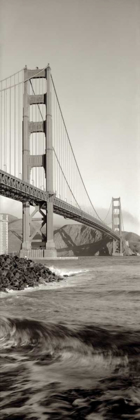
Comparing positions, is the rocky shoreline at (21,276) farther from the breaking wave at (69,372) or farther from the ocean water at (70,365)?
the breaking wave at (69,372)

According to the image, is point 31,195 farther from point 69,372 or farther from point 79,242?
point 79,242

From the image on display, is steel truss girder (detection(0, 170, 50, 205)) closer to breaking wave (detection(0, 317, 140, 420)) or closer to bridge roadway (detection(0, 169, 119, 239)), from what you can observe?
bridge roadway (detection(0, 169, 119, 239))

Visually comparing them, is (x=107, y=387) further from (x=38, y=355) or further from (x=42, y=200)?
(x=42, y=200)

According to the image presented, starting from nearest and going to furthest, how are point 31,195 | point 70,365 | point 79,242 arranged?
point 70,365, point 31,195, point 79,242

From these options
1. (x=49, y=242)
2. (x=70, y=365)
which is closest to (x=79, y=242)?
(x=49, y=242)

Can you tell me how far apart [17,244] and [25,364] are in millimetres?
90518

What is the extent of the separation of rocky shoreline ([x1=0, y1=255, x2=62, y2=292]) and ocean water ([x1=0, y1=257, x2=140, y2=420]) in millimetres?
4131

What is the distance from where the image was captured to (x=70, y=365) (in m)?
2.83

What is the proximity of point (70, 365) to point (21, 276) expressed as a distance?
27.4ft

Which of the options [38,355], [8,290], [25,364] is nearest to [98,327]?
[38,355]

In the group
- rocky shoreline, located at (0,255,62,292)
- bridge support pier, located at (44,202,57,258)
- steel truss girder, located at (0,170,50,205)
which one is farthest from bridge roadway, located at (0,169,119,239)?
rocky shoreline, located at (0,255,62,292)

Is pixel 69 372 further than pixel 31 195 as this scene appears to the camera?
No

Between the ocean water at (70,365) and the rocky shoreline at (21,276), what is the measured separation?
413cm

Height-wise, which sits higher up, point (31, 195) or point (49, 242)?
point (31, 195)
